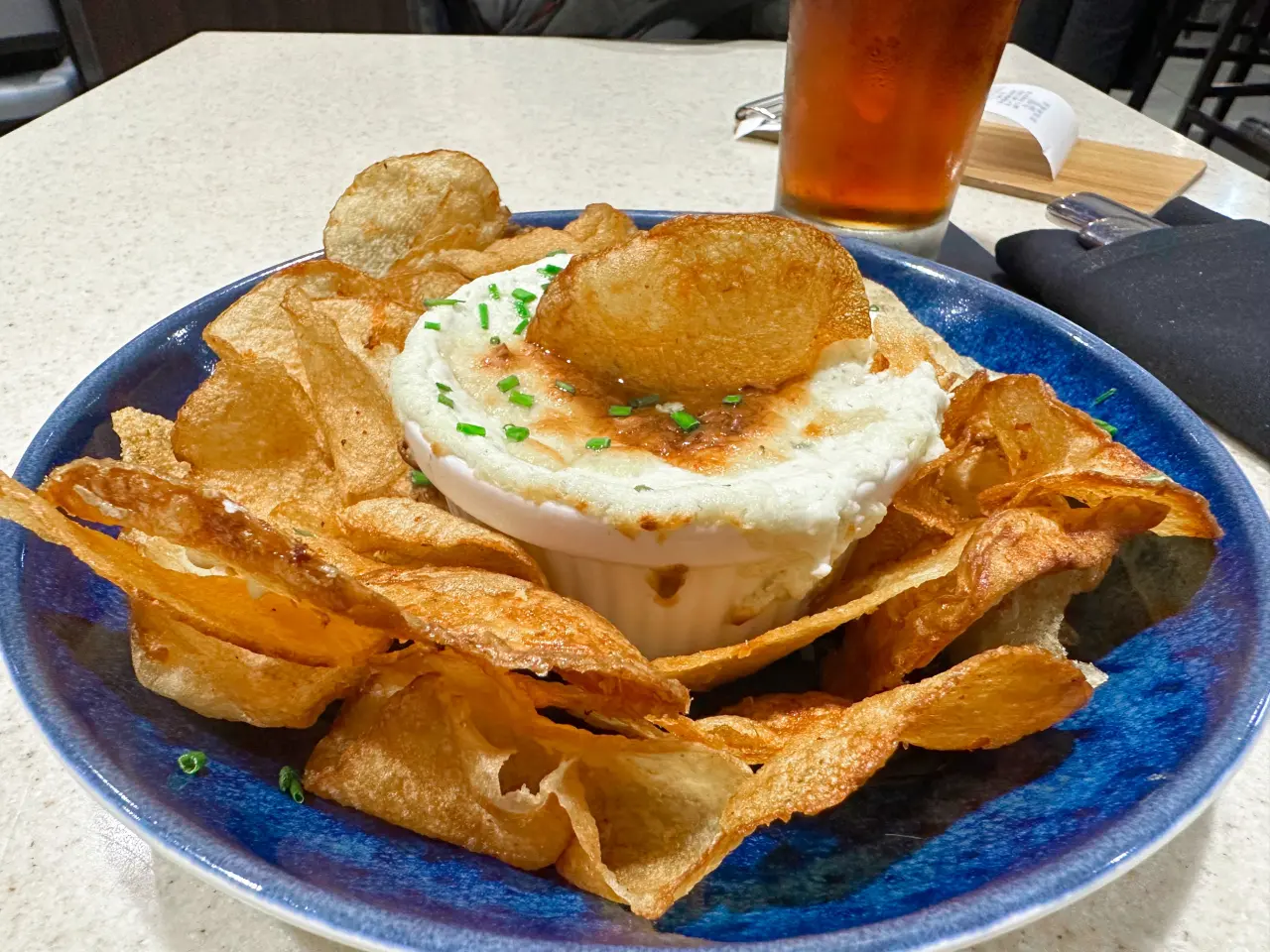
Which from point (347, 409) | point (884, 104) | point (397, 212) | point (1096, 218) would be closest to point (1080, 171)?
point (1096, 218)

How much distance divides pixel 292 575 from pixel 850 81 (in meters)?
1.23

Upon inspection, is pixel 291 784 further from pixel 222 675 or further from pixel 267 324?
pixel 267 324

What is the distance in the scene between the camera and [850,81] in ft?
4.87

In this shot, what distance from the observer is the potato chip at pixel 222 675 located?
2.43ft

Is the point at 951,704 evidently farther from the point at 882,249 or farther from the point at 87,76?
the point at 87,76

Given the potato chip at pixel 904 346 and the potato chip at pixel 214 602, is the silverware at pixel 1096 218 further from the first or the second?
the potato chip at pixel 214 602

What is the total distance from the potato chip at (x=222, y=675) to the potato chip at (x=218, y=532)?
13cm

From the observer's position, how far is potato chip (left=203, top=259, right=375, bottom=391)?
3.57 ft

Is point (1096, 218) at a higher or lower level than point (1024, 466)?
lower

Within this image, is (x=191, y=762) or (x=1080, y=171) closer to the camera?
(x=191, y=762)

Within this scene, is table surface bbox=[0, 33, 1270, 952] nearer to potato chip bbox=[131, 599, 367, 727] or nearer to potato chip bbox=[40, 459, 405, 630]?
potato chip bbox=[131, 599, 367, 727]

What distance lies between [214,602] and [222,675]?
0.21ft

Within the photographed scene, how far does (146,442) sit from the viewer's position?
102cm

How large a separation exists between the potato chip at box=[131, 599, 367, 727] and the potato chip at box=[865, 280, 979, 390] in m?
0.66
